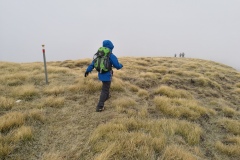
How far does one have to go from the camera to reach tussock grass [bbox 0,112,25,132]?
493cm

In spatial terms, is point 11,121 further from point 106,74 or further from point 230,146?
point 230,146

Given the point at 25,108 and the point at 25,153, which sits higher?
the point at 25,108

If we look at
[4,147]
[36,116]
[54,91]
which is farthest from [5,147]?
[54,91]

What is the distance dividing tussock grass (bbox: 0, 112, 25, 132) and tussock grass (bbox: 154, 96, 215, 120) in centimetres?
462

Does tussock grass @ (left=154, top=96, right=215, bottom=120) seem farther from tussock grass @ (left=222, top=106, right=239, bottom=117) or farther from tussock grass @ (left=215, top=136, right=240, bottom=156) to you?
tussock grass @ (left=215, top=136, right=240, bottom=156)

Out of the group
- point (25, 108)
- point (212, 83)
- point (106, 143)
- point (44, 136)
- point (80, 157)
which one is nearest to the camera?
point (80, 157)

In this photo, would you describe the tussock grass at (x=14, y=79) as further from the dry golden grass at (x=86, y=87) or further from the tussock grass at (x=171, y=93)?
the tussock grass at (x=171, y=93)

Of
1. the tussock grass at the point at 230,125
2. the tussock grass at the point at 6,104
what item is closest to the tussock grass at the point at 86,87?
the tussock grass at the point at 6,104

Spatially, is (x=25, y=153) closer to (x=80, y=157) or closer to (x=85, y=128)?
(x=80, y=157)

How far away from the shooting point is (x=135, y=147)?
438 cm

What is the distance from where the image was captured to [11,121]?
16.8 feet

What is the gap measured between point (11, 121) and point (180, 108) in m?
5.50

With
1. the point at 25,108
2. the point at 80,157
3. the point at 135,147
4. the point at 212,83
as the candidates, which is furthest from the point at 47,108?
the point at 212,83

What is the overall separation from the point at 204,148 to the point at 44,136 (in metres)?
4.23
